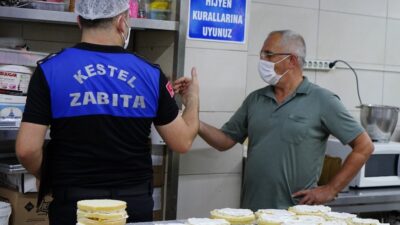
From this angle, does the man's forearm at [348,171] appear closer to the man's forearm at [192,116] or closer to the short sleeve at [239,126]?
the short sleeve at [239,126]

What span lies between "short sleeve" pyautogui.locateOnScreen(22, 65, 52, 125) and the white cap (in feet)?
0.86

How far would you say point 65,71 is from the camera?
6.26 ft

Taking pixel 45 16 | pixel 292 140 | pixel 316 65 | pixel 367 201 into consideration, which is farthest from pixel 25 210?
pixel 316 65

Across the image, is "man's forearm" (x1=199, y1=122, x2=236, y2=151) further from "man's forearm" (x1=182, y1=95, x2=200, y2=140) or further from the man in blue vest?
the man in blue vest

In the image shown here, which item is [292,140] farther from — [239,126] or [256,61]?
[256,61]

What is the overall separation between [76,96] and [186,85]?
0.75 m

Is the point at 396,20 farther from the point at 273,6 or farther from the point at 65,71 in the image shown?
the point at 65,71

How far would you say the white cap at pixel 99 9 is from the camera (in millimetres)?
1997

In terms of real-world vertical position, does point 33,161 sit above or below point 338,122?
below

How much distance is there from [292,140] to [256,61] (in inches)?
42.5

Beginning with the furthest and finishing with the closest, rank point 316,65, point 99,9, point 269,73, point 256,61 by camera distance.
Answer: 1. point 316,65
2. point 256,61
3. point 269,73
4. point 99,9

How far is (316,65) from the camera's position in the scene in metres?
3.93

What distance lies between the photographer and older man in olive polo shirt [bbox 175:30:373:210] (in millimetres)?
2707

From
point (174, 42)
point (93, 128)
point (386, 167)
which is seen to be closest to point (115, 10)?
point (93, 128)
